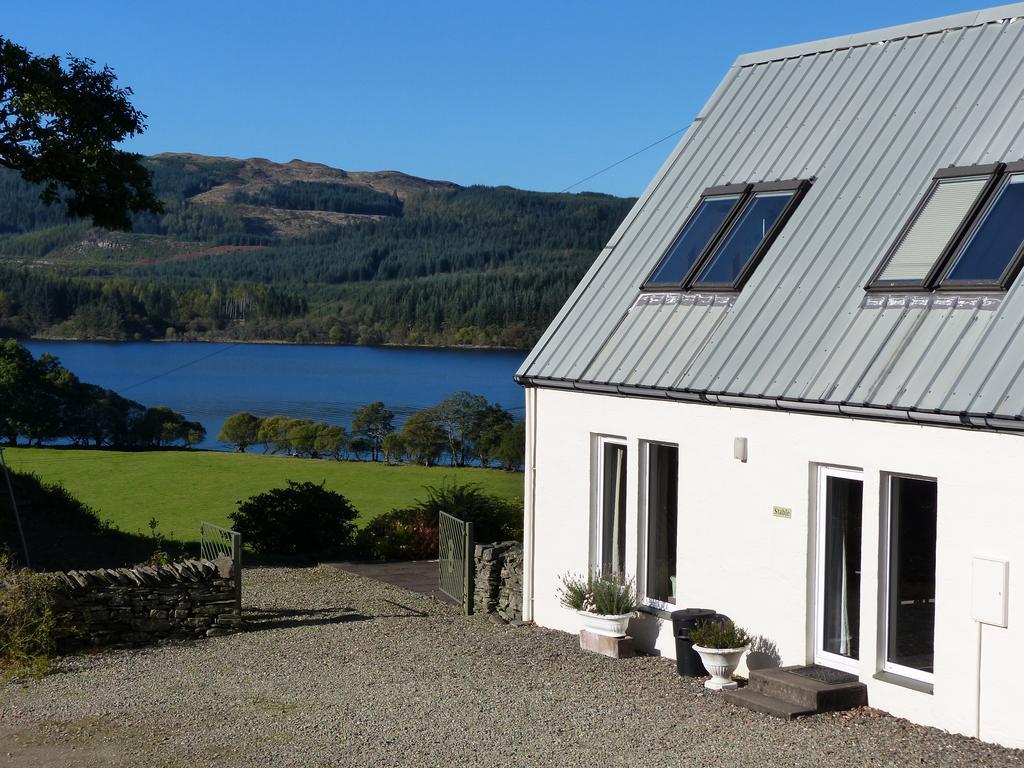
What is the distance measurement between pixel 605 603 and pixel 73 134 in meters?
13.5

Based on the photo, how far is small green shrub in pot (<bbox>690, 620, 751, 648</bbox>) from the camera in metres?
10.6

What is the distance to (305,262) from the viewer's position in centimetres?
9294

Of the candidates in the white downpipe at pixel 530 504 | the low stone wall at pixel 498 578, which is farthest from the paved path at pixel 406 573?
the white downpipe at pixel 530 504

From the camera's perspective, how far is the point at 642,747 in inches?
353

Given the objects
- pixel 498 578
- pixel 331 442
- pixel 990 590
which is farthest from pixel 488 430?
pixel 990 590

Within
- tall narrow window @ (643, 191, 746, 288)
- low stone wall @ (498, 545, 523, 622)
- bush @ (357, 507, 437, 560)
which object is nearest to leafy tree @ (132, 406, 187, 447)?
bush @ (357, 507, 437, 560)

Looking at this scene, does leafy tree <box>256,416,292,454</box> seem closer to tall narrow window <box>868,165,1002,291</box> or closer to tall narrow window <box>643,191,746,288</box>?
tall narrow window <box>643,191,746,288</box>

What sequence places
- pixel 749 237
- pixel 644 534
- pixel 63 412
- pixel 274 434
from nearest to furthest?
pixel 749 237
pixel 644 534
pixel 63 412
pixel 274 434

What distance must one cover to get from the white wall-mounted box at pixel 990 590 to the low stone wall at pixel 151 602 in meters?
9.65

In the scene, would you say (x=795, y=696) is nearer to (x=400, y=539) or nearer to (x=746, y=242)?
(x=746, y=242)

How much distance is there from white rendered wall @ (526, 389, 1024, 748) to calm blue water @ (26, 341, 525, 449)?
35178 mm

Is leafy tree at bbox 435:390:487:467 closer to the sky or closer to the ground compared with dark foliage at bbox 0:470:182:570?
closer to the sky

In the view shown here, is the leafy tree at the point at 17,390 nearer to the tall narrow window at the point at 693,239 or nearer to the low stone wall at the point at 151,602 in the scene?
the low stone wall at the point at 151,602

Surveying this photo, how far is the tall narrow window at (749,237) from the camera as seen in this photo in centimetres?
1209
